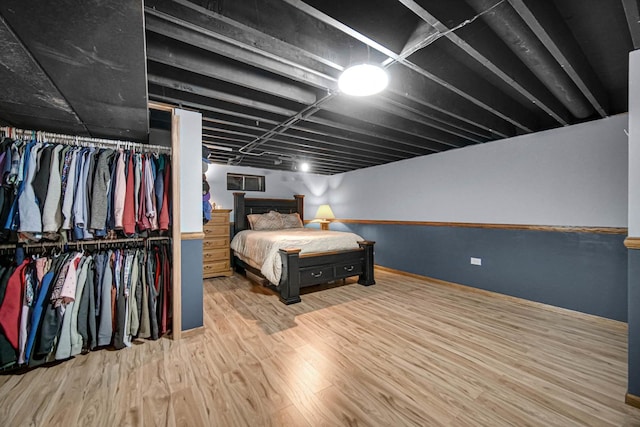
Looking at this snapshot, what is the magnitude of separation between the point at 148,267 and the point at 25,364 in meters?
0.97

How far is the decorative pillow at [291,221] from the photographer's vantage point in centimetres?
523

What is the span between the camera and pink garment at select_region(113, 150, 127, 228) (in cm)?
198

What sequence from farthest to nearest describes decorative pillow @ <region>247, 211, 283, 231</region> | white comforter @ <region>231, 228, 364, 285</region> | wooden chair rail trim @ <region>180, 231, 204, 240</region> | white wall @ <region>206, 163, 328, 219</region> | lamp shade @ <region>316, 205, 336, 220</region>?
1. lamp shade @ <region>316, 205, 336, 220</region>
2. white wall @ <region>206, 163, 328, 219</region>
3. decorative pillow @ <region>247, 211, 283, 231</region>
4. white comforter @ <region>231, 228, 364, 285</region>
5. wooden chair rail trim @ <region>180, 231, 204, 240</region>

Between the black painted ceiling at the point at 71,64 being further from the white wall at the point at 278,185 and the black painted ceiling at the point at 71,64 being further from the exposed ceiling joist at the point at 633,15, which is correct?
the white wall at the point at 278,185

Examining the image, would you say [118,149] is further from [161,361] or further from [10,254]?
[161,361]

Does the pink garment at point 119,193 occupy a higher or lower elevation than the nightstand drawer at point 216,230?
higher

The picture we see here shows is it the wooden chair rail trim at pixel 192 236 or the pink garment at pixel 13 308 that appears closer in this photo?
the pink garment at pixel 13 308

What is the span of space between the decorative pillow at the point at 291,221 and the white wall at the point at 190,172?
290 centimetres

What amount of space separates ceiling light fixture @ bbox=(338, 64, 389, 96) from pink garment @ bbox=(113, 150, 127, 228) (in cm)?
190

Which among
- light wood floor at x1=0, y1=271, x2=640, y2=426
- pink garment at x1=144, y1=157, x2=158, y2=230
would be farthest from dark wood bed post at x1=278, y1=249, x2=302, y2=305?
pink garment at x1=144, y1=157, x2=158, y2=230

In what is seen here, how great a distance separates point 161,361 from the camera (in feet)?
6.13

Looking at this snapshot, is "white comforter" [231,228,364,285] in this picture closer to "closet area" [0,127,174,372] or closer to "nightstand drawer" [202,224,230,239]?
"nightstand drawer" [202,224,230,239]

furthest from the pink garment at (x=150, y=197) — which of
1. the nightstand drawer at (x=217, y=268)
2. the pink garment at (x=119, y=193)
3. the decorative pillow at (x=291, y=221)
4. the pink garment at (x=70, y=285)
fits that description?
the decorative pillow at (x=291, y=221)

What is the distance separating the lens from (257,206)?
17.3ft
